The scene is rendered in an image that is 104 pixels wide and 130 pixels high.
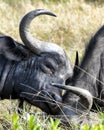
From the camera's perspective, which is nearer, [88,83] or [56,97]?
[56,97]

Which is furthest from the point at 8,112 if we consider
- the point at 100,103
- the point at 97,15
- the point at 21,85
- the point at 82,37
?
the point at 97,15

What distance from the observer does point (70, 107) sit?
796 cm

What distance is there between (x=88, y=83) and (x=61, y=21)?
6.51 metres

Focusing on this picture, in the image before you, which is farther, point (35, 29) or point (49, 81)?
point (35, 29)

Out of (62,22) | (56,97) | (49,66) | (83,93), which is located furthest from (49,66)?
(62,22)

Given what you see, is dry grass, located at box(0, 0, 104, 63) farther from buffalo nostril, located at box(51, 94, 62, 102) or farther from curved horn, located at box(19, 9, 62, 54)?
buffalo nostril, located at box(51, 94, 62, 102)

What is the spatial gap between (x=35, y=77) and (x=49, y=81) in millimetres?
168

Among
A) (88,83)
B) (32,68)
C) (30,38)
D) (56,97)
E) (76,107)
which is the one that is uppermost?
(30,38)

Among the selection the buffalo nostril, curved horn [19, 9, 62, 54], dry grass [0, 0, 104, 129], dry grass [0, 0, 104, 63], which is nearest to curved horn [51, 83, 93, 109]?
the buffalo nostril

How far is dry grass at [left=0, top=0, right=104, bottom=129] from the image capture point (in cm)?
1347

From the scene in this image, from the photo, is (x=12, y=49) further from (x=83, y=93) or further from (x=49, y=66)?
(x=83, y=93)

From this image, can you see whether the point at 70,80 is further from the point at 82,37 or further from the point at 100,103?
the point at 82,37

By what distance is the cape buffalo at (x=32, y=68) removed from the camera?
7953mm

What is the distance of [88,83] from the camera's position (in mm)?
8234
